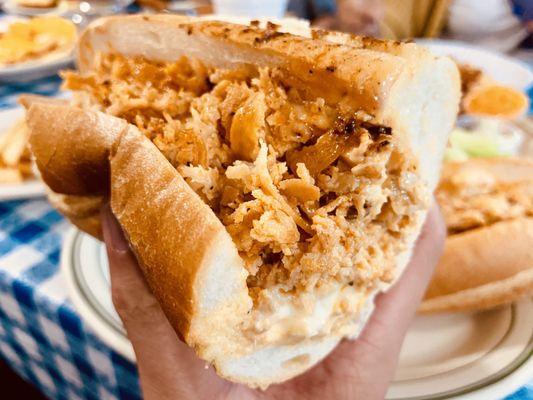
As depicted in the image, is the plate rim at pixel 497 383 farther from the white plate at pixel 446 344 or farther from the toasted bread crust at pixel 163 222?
the toasted bread crust at pixel 163 222

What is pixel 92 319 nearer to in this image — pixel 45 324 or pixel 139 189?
pixel 45 324

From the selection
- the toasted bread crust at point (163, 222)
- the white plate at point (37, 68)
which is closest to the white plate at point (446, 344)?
the toasted bread crust at point (163, 222)

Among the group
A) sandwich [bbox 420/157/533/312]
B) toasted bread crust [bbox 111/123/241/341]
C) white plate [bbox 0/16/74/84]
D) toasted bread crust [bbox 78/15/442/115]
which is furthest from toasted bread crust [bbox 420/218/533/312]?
white plate [bbox 0/16/74/84]

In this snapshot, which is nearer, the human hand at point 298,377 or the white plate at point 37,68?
the human hand at point 298,377

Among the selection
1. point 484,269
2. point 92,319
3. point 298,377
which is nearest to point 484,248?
point 484,269

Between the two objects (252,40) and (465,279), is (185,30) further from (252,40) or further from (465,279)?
(465,279)

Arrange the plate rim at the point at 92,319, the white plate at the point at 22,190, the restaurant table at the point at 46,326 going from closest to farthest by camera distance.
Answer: the plate rim at the point at 92,319 → the restaurant table at the point at 46,326 → the white plate at the point at 22,190

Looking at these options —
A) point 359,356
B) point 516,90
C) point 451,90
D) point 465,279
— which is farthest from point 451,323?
point 516,90
